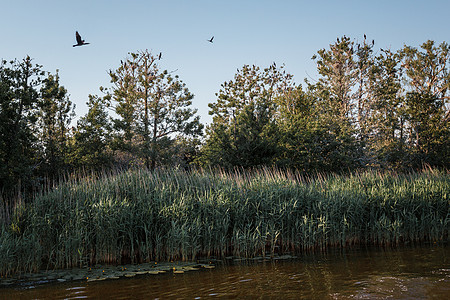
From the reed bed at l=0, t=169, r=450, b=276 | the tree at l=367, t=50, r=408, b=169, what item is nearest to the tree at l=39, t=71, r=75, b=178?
the reed bed at l=0, t=169, r=450, b=276

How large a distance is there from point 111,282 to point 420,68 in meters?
28.3

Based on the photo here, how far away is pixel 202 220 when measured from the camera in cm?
1012

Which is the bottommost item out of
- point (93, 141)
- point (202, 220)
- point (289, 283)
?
point (289, 283)

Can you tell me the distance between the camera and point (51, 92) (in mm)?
20969

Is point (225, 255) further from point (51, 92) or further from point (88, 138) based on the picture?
point (88, 138)

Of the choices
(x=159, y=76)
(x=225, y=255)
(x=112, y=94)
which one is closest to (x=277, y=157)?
(x=225, y=255)

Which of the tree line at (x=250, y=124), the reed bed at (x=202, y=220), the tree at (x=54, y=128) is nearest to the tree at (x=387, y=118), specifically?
the tree line at (x=250, y=124)

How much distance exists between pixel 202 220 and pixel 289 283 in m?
3.74

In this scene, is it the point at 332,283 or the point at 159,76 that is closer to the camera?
the point at 332,283

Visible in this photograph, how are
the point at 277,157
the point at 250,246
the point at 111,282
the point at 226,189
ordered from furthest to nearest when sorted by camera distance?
1. the point at 277,157
2. the point at 226,189
3. the point at 250,246
4. the point at 111,282

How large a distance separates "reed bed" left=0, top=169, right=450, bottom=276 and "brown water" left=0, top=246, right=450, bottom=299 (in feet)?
4.39

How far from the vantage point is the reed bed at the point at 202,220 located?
30.6 ft

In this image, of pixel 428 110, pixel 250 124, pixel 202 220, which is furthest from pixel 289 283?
pixel 428 110

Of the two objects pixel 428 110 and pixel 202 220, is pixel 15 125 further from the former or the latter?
pixel 428 110
